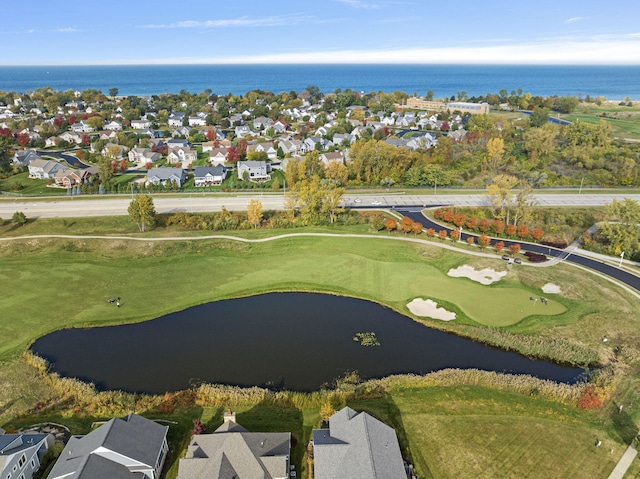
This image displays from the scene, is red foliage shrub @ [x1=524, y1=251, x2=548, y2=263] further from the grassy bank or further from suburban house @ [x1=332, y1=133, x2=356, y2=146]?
suburban house @ [x1=332, y1=133, x2=356, y2=146]

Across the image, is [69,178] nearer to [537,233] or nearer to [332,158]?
[332,158]

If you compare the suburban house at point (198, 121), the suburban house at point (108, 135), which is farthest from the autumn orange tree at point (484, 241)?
the suburban house at point (198, 121)

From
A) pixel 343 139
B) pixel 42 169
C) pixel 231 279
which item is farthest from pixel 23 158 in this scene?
pixel 231 279

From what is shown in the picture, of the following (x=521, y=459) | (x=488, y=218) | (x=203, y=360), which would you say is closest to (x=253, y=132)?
(x=488, y=218)

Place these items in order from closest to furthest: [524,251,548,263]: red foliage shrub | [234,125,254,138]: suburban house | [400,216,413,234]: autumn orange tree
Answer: [524,251,548,263]: red foliage shrub < [400,216,413,234]: autumn orange tree < [234,125,254,138]: suburban house

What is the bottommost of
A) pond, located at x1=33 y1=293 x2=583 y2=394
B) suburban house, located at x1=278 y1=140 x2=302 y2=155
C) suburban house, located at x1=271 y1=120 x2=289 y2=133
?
pond, located at x1=33 y1=293 x2=583 y2=394

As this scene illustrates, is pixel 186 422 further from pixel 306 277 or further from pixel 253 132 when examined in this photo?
pixel 253 132

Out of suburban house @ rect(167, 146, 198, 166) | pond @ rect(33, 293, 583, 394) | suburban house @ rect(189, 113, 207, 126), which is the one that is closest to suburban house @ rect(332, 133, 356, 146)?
suburban house @ rect(167, 146, 198, 166)
